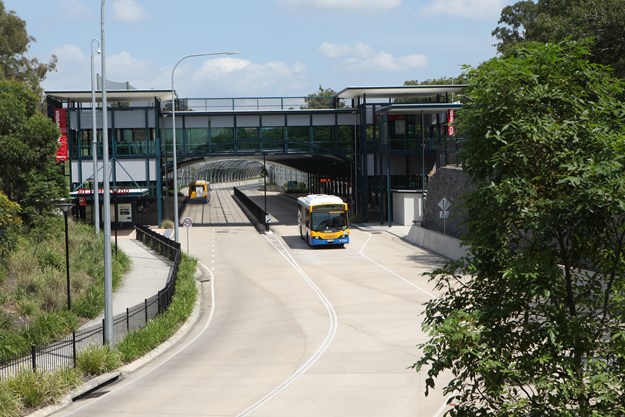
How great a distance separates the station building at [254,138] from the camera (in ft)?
194

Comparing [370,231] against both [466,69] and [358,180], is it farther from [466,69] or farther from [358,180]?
[466,69]

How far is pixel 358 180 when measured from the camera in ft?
208

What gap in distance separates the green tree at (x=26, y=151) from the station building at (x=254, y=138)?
20352 millimetres

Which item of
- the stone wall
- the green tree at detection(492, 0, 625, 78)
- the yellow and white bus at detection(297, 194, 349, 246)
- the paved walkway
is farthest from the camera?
the stone wall

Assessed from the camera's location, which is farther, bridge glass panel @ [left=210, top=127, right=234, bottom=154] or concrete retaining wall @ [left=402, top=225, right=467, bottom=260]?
bridge glass panel @ [left=210, top=127, right=234, bottom=154]

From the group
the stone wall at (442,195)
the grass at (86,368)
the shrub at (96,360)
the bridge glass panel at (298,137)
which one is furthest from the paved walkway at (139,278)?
the bridge glass panel at (298,137)

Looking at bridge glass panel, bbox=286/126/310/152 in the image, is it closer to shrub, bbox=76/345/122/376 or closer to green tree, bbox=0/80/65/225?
green tree, bbox=0/80/65/225

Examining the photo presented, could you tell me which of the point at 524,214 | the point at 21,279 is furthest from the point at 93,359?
the point at 524,214

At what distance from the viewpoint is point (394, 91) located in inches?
2415

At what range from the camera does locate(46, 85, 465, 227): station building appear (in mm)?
59125

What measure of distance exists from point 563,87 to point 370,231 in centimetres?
4615

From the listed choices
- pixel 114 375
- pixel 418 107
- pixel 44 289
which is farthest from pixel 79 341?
pixel 418 107

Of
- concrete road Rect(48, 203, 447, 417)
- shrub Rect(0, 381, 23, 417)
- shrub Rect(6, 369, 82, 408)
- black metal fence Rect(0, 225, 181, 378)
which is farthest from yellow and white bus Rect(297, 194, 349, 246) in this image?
shrub Rect(0, 381, 23, 417)

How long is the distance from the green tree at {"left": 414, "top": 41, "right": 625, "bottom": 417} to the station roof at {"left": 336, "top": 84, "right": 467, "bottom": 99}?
→ 50964 millimetres
